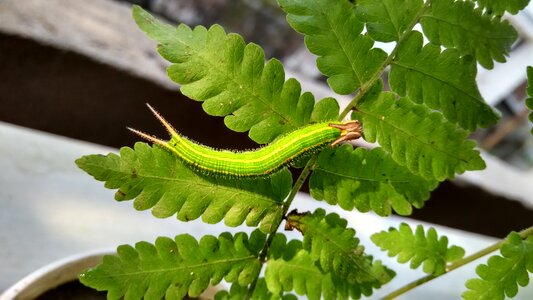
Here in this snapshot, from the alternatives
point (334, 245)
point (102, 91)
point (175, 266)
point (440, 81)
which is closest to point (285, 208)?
point (334, 245)

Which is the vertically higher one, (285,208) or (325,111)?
(325,111)

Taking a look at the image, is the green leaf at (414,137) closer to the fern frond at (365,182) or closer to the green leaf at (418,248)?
the fern frond at (365,182)

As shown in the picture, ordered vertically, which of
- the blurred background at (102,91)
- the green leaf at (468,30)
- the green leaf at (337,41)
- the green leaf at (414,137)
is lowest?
the blurred background at (102,91)

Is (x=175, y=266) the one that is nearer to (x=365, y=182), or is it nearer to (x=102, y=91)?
(x=365, y=182)

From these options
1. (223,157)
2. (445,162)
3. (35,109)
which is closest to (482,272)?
(445,162)

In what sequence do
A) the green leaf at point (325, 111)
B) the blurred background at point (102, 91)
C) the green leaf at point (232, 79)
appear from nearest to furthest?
the green leaf at point (232, 79)
the green leaf at point (325, 111)
the blurred background at point (102, 91)

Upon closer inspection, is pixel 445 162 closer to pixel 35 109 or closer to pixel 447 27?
pixel 447 27

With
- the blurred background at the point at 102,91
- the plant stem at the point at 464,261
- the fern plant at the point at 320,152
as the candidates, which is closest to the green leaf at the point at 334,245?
the fern plant at the point at 320,152

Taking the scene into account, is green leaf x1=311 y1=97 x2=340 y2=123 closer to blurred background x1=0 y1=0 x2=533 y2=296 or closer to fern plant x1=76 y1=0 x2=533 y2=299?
fern plant x1=76 y1=0 x2=533 y2=299
